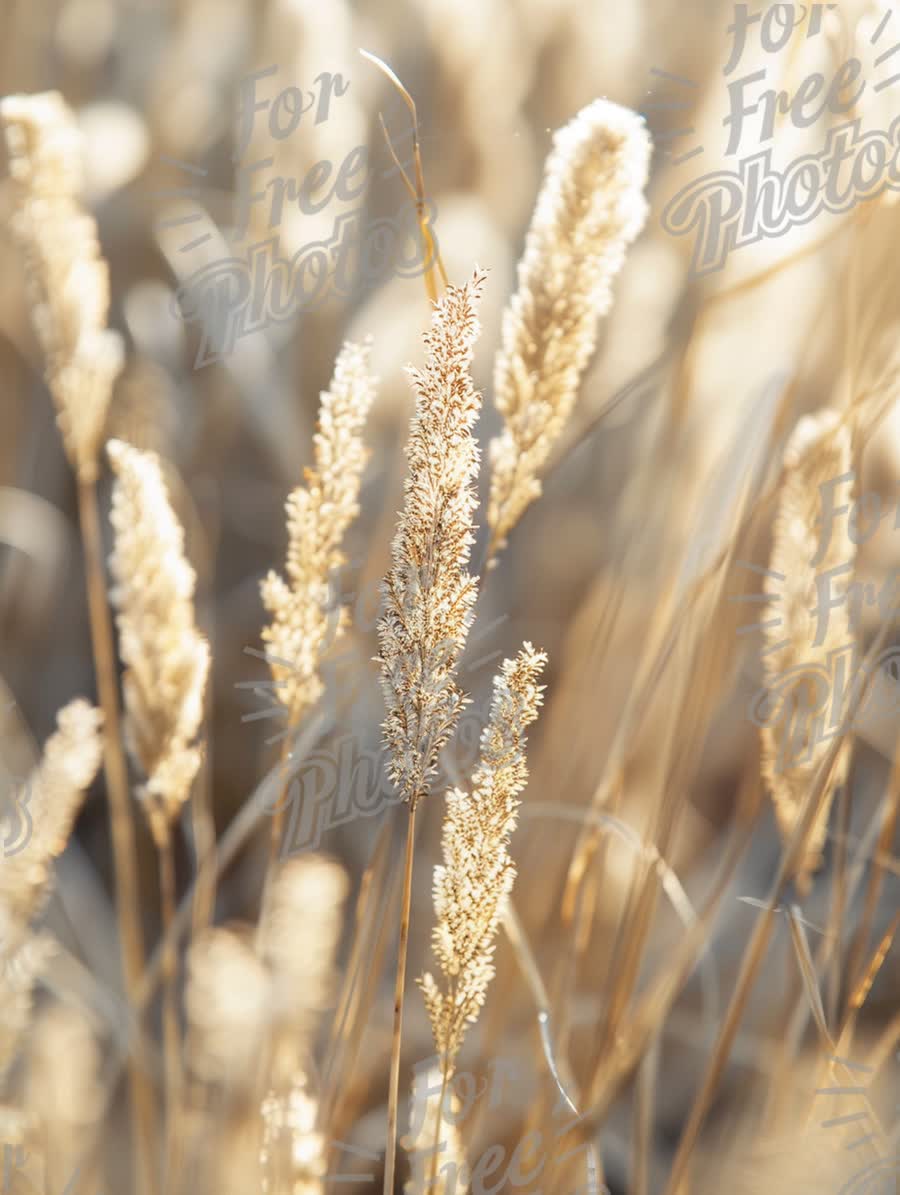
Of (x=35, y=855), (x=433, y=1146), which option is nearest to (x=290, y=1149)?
(x=433, y=1146)

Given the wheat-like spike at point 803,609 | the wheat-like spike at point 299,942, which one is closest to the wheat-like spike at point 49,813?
the wheat-like spike at point 299,942

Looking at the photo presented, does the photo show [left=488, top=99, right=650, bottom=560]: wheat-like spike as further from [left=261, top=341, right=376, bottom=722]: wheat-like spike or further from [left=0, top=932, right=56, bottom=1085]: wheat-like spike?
[left=0, top=932, right=56, bottom=1085]: wheat-like spike

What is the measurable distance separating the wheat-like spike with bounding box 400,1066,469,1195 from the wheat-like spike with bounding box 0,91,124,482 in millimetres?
331

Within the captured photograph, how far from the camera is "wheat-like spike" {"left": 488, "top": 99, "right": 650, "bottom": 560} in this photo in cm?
36

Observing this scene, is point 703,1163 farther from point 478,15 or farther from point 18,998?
point 478,15

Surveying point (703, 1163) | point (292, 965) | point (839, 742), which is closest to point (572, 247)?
point (839, 742)

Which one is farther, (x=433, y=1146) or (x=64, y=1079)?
(x=64, y=1079)

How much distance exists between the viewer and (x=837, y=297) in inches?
18.6

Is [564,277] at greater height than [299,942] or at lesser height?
greater

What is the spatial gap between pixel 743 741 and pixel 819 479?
0.22 meters

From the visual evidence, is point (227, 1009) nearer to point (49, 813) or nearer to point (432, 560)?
point (49, 813)

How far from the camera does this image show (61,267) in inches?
17.1

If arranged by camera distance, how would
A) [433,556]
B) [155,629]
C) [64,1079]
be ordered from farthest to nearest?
[64,1079] < [155,629] < [433,556]

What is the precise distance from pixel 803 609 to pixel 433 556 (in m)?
0.22
